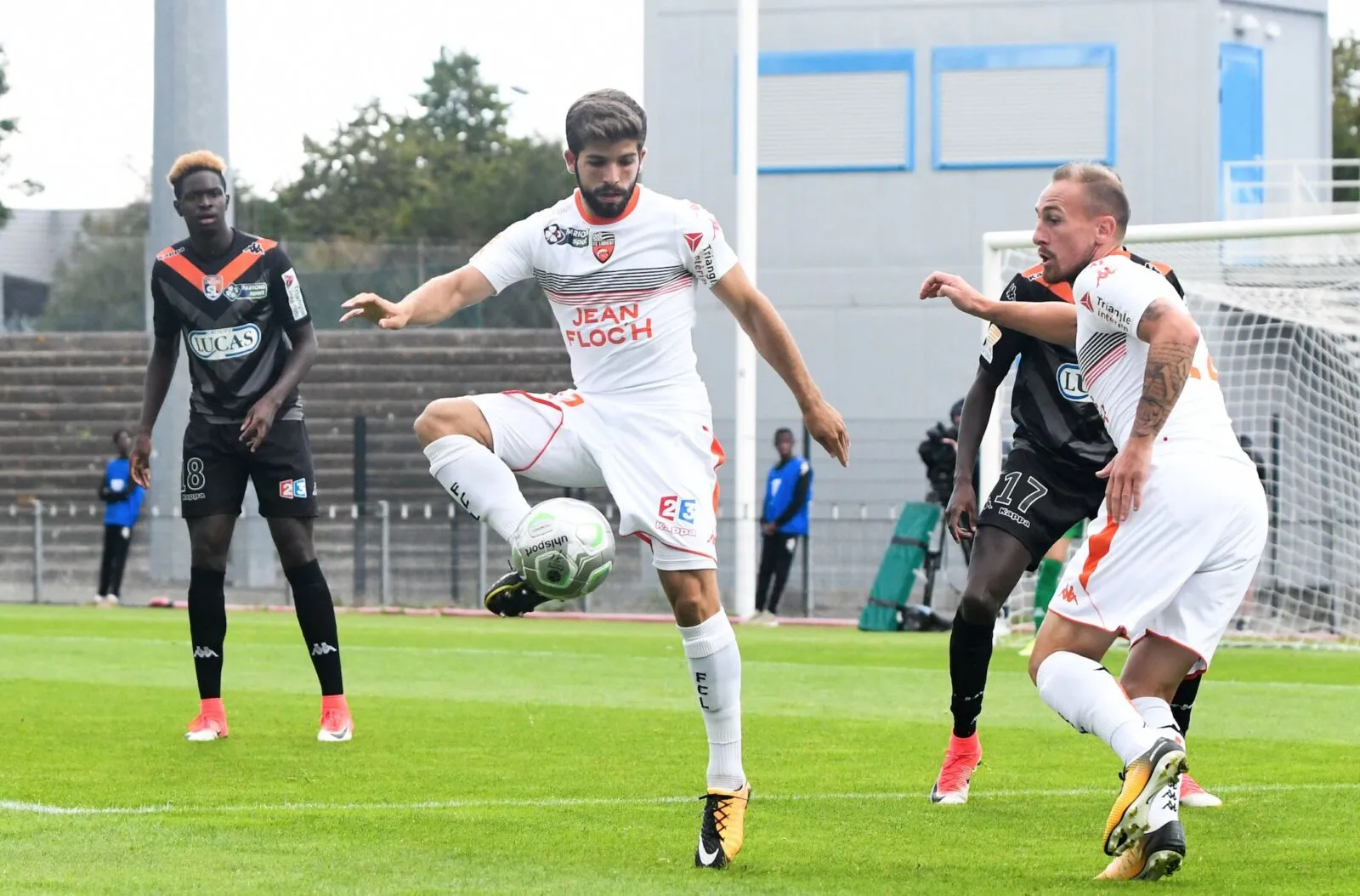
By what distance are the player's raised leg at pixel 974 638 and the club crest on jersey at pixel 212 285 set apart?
3465 mm

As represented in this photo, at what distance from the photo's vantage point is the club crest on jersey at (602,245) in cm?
594

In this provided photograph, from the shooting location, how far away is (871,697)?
436 inches

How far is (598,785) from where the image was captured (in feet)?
23.6

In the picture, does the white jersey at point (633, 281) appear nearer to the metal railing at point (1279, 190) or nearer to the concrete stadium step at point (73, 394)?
the metal railing at point (1279, 190)

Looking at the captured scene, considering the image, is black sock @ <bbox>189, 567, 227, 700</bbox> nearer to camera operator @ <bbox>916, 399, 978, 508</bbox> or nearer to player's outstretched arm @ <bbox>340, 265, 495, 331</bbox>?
player's outstretched arm @ <bbox>340, 265, 495, 331</bbox>

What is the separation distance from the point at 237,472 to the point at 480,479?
3.08 m

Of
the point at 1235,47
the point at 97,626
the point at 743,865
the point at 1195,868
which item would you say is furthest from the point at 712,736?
the point at 1235,47

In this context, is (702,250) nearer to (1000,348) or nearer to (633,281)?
(633,281)

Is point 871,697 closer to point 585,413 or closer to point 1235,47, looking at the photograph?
point 585,413

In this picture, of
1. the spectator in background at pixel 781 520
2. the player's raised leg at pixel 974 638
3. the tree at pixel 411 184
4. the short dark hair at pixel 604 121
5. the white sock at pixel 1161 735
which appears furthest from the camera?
the tree at pixel 411 184

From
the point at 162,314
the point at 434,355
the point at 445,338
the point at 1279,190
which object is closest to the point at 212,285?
the point at 162,314

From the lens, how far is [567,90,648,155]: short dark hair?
226 inches

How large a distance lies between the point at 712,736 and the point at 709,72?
22.5 metres

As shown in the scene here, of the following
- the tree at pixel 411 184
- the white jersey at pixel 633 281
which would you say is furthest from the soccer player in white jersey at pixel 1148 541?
the tree at pixel 411 184
